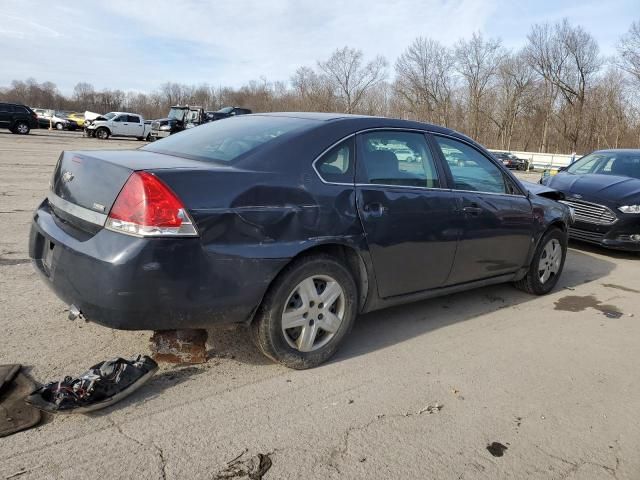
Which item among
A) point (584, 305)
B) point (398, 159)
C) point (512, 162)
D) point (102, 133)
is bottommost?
point (584, 305)

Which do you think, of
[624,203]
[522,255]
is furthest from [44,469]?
[624,203]

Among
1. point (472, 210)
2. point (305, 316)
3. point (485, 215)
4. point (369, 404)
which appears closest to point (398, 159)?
point (472, 210)

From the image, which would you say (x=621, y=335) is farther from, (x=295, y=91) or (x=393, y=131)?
(x=295, y=91)

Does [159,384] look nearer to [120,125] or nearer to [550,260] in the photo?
[550,260]

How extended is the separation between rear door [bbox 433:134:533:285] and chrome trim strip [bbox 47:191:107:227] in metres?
2.65

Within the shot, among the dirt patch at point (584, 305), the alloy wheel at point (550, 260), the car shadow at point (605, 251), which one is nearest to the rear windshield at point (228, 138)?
the alloy wheel at point (550, 260)

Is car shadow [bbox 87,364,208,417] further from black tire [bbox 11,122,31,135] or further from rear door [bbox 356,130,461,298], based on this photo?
black tire [bbox 11,122,31,135]

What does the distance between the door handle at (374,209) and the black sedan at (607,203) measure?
5164 mm

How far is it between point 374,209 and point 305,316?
2.85 feet

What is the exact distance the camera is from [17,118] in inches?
1156

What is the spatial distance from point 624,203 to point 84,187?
23.1ft

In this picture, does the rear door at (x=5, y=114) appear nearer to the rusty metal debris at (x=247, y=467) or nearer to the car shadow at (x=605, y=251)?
the car shadow at (x=605, y=251)

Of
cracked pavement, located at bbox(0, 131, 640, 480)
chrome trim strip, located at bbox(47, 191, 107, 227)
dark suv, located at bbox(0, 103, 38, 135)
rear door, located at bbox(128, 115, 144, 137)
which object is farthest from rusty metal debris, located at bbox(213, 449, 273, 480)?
rear door, located at bbox(128, 115, 144, 137)

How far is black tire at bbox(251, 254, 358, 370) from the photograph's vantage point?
10.4ft
